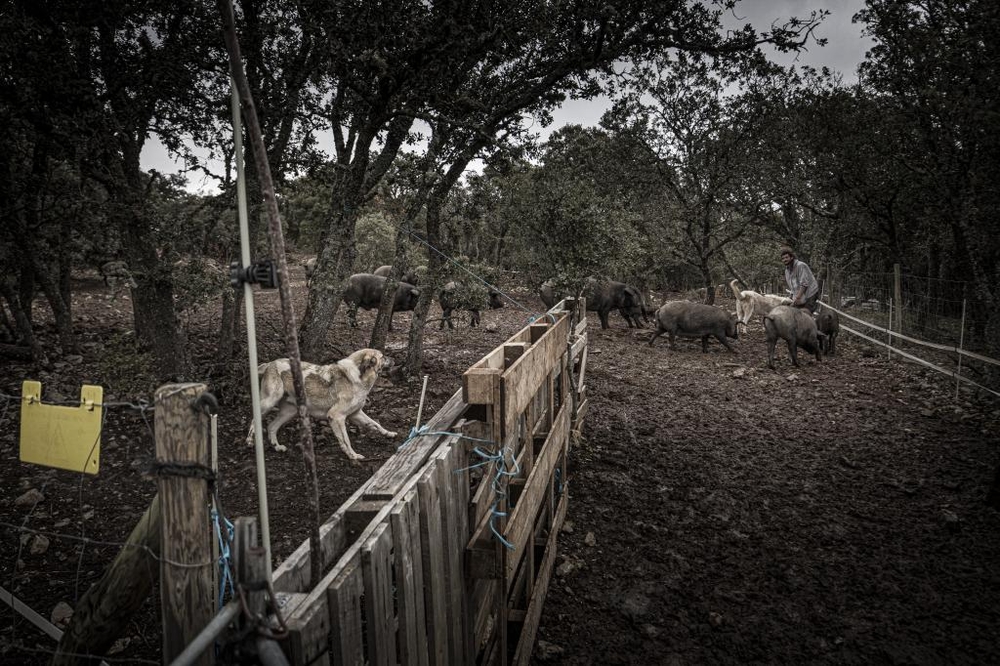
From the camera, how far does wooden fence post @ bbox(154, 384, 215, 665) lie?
4.58 feet

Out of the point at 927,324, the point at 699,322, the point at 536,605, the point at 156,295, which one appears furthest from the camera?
the point at 699,322

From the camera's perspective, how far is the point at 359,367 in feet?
19.7

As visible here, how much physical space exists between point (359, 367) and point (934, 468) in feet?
21.0

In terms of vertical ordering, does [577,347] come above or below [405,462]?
below

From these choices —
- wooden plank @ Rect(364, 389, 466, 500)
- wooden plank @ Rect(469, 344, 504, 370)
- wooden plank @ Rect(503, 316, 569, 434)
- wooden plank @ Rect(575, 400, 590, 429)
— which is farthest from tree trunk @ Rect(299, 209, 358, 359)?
wooden plank @ Rect(364, 389, 466, 500)

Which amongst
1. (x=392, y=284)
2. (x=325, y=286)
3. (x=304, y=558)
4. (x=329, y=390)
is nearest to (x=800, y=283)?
(x=392, y=284)

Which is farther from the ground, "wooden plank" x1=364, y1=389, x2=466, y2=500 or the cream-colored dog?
"wooden plank" x1=364, y1=389, x2=466, y2=500

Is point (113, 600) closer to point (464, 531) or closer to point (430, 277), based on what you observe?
point (464, 531)

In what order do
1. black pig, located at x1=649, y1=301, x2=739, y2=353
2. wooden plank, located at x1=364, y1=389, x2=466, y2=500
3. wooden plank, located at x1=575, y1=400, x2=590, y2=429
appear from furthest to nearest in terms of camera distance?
black pig, located at x1=649, y1=301, x2=739, y2=353
wooden plank, located at x1=575, y1=400, x2=590, y2=429
wooden plank, located at x1=364, y1=389, x2=466, y2=500

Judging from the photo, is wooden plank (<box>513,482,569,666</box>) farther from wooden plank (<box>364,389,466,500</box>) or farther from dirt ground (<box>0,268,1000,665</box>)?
wooden plank (<box>364,389,466,500</box>)

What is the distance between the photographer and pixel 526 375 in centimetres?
305

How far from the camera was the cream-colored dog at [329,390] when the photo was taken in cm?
575

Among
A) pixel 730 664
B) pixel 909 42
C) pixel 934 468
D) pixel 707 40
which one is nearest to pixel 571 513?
pixel 730 664

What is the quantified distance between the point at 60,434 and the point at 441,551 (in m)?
1.49
